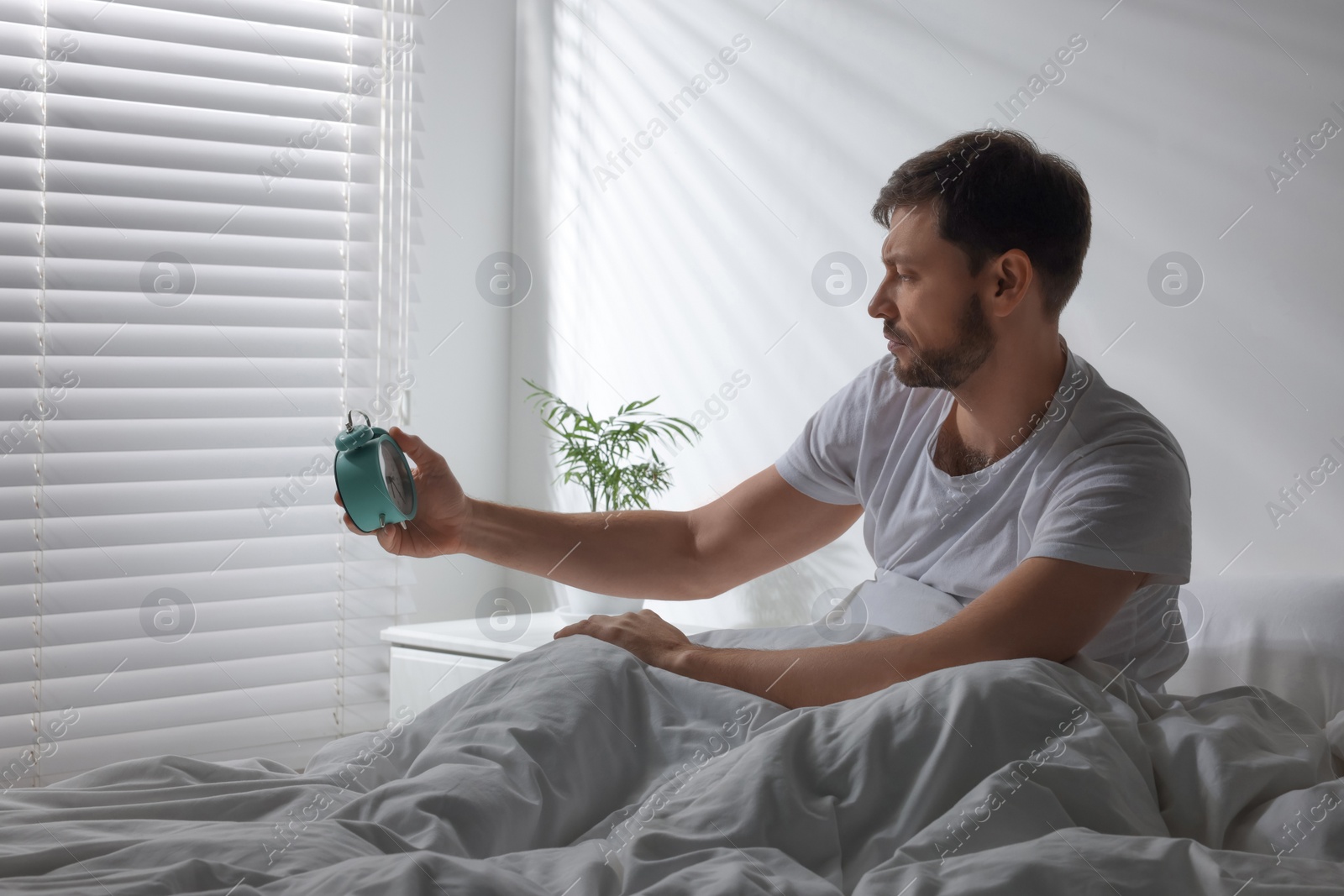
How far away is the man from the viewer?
1089 mm

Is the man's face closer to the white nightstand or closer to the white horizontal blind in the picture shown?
the white nightstand

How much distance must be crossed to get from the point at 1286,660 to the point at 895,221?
0.71m

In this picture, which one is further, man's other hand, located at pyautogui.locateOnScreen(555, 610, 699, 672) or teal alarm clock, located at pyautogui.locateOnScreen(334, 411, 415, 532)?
teal alarm clock, located at pyautogui.locateOnScreen(334, 411, 415, 532)

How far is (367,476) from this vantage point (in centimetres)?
123

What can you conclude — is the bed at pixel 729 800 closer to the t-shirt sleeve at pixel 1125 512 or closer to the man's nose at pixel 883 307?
the t-shirt sleeve at pixel 1125 512

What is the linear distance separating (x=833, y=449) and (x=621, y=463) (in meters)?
1.10

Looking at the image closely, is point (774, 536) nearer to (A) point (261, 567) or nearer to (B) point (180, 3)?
(A) point (261, 567)

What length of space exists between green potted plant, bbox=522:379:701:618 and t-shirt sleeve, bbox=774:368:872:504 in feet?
2.34

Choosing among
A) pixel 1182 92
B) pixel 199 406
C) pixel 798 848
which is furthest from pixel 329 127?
pixel 798 848

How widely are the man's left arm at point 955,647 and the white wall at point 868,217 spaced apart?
1.92ft

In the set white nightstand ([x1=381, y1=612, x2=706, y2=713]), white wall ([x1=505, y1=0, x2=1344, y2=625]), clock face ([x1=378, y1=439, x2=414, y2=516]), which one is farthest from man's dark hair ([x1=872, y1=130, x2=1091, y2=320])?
white nightstand ([x1=381, y1=612, x2=706, y2=713])

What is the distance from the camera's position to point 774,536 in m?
1.55

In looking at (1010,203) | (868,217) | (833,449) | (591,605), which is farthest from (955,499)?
(591,605)

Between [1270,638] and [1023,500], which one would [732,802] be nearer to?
[1023,500]
